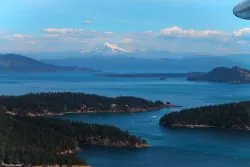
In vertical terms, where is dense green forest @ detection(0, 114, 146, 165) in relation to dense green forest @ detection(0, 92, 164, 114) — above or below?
below

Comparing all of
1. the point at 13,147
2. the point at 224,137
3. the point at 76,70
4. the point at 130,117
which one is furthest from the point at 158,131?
the point at 76,70

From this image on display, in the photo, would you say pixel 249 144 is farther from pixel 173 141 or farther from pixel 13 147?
pixel 13 147

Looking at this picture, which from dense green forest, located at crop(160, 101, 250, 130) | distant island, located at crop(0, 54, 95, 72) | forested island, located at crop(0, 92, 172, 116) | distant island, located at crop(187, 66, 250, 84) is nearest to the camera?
dense green forest, located at crop(160, 101, 250, 130)

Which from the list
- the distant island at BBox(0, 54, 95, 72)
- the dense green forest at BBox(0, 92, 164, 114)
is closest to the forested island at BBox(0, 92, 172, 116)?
the dense green forest at BBox(0, 92, 164, 114)

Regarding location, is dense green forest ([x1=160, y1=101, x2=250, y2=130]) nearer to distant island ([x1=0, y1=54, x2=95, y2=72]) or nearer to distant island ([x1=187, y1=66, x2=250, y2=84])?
distant island ([x1=187, y1=66, x2=250, y2=84])

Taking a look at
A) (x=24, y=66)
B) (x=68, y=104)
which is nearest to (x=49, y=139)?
(x=68, y=104)

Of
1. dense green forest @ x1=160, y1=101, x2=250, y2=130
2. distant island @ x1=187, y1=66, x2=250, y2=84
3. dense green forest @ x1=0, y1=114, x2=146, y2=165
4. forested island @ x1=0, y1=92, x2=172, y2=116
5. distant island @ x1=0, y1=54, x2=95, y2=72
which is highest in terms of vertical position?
distant island @ x1=0, y1=54, x2=95, y2=72

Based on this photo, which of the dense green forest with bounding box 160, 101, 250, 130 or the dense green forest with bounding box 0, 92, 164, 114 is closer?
the dense green forest with bounding box 160, 101, 250, 130

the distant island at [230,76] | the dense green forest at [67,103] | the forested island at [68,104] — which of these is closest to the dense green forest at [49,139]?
the forested island at [68,104]

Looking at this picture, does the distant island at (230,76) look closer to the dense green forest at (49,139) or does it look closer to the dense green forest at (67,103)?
the dense green forest at (67,103)
